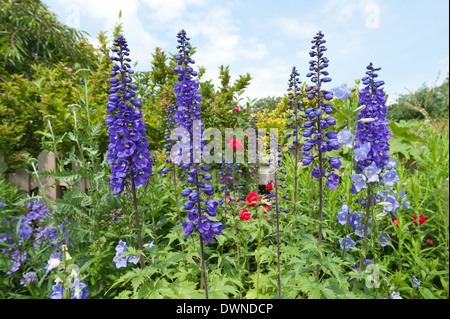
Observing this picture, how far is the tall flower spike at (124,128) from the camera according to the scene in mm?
2027

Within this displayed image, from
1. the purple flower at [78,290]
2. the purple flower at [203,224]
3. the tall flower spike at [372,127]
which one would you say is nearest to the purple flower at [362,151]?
the tall flower spike at [372,127]

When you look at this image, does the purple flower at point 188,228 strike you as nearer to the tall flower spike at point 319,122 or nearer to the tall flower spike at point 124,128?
the tall flower spike at point 124,128

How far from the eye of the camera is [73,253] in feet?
8.87

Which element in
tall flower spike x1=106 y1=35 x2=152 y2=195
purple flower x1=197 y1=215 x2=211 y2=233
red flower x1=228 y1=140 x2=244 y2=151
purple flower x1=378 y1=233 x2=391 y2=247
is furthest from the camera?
red flower x1=228 y1=140 x2=244 y2=151

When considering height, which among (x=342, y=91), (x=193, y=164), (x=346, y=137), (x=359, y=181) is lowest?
(x=359, y=181)

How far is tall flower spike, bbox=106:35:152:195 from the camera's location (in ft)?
6.65

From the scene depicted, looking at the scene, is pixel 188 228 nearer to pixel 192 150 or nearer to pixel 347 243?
pixel 192 150

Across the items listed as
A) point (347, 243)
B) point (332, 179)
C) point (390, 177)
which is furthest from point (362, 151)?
point (347, 243)

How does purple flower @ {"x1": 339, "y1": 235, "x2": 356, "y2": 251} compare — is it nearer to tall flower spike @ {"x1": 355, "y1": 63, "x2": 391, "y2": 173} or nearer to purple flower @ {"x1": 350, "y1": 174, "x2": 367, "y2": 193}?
purple flower @ {"x1": 350, "y1": 174, "x2": 367, "y2": 193}

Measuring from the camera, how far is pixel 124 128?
2.04m

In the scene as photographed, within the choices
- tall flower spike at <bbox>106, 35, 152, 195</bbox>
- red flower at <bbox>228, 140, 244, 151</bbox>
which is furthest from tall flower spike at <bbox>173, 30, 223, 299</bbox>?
red flower at <bbox>228, 140, 244, 151</bbox>
